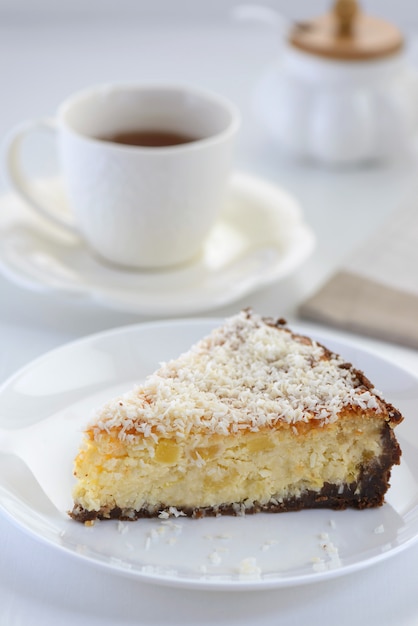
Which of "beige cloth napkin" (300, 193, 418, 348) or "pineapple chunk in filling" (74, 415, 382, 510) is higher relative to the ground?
"pineapple chunk in filling" (74, 415, 382, 510)

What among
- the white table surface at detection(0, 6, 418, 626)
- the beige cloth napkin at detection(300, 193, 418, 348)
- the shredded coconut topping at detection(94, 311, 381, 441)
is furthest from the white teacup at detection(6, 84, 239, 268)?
the shredded coconut topping at detection(94, 311, 381, 441)

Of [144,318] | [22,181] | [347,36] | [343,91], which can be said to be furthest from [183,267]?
[347,36]

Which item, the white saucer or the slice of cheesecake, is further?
the white saucer

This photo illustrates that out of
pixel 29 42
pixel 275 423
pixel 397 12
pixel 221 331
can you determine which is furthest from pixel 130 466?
pixel 397 12

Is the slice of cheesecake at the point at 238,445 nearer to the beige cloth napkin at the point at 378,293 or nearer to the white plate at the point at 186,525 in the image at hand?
the white plate at the point at 186,525

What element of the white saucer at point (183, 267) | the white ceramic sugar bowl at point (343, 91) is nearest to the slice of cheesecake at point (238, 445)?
the white saucer at point (183, 267)

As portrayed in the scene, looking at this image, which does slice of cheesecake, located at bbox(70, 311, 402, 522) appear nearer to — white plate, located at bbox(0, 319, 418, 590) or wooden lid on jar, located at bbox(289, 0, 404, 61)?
white plate, located at bbox(0, 319, 418, 590)
